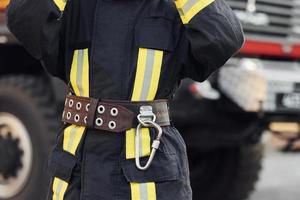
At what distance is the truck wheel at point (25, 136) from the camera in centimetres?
475

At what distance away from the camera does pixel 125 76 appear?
2619 millimetres

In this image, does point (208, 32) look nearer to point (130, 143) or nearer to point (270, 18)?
point (130, 143)

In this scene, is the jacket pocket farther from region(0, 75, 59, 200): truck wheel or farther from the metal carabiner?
region(0, 75, 59, 200): truck wheel

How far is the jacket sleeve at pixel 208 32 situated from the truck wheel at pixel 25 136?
2.21m

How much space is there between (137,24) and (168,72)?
0.19 m

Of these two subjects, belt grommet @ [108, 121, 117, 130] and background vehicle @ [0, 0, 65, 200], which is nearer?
belt grommet @ [108, 121, 117, 130]

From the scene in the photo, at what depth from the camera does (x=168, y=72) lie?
106 inches

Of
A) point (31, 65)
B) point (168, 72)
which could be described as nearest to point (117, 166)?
point (168, 72)

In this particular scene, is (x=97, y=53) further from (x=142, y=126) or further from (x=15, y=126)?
(x=15, y=126)

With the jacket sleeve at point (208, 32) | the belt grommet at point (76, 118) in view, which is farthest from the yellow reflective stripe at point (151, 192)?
the jacket sleeve at point (208, 32)

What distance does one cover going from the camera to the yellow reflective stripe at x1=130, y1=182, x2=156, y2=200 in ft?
8.41

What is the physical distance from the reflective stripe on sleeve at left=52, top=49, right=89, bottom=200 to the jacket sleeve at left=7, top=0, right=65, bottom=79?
85 millimetres

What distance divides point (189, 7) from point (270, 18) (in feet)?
8.97

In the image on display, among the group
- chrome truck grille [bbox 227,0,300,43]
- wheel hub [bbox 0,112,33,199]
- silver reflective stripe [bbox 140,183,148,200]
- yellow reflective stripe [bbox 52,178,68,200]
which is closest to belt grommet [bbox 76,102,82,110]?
yellow reflective stripe [bbox 52,178,68,200]
